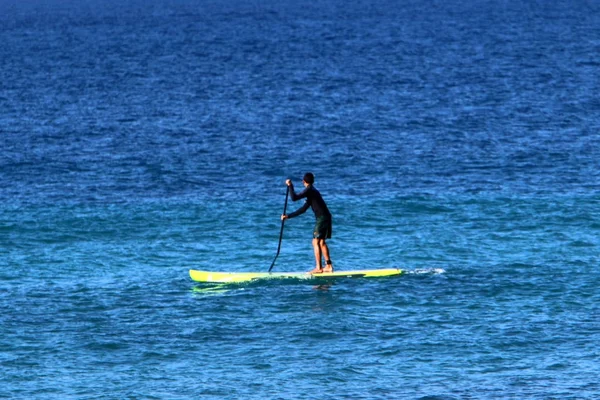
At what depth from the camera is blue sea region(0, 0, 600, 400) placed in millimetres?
22641

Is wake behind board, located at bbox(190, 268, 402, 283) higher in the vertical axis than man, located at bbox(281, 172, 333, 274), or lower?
lower

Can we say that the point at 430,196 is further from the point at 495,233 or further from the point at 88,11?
the point at 88,11

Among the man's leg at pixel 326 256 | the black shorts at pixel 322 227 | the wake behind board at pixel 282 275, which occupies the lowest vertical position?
the wake behind board at pixel 282 275

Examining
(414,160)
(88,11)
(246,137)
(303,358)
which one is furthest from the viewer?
(88,11)

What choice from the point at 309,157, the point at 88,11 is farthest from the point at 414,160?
the point at 88,11

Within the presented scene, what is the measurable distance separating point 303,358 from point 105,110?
45865mm

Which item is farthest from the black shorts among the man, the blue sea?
the blue sea

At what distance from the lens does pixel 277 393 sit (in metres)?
21.2

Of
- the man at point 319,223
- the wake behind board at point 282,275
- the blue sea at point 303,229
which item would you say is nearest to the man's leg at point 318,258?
the man at point 319,223

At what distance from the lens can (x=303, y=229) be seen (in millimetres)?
36812

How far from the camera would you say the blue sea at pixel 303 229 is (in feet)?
74.3

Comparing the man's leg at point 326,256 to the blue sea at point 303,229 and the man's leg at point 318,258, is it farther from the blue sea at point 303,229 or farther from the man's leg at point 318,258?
the blue sea at point 303,229

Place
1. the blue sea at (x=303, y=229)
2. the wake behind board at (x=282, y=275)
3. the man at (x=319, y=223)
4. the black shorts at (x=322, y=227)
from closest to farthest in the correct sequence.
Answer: the blue sea at (x=303, y=229)
the wake behind board at (x=282, y=275)
the man at (x=319, y=223)
the black shorts at (x=322, y=227)

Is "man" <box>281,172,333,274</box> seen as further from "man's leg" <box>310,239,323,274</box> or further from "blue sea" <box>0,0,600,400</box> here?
"blue sea" <box>0,0,600,400</box>
